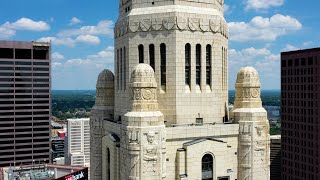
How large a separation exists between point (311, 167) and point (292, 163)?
11.9 meters

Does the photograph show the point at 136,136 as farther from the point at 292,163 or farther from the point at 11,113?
the point at 11,113

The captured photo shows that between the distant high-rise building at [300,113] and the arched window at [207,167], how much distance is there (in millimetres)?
120578

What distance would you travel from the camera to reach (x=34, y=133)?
173750 mm

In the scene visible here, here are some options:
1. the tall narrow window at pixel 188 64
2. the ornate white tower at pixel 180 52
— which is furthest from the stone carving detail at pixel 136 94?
the tall narrow window at pixel 188 64

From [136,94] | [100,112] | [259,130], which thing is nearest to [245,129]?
[259,130]

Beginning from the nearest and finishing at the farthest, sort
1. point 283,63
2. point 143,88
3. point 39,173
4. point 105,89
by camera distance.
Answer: point 143,88
point 105,89
point 39,173
point 283,63

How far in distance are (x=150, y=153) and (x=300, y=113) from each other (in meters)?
135

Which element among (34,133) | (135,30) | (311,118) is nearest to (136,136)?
(135,30)

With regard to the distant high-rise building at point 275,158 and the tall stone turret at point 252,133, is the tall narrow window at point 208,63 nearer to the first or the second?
the tall stone turret at point 252,133

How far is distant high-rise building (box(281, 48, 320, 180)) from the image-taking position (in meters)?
139

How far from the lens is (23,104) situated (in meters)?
174

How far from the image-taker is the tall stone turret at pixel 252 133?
28078 mm

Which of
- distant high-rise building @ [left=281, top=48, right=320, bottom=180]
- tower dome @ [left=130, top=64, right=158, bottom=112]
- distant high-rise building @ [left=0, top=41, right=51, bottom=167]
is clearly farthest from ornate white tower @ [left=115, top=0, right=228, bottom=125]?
distant high-rise building @ [left=0, top=41, right=51, bottom=167]

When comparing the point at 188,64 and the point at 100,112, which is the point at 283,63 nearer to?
the point at 100,112
